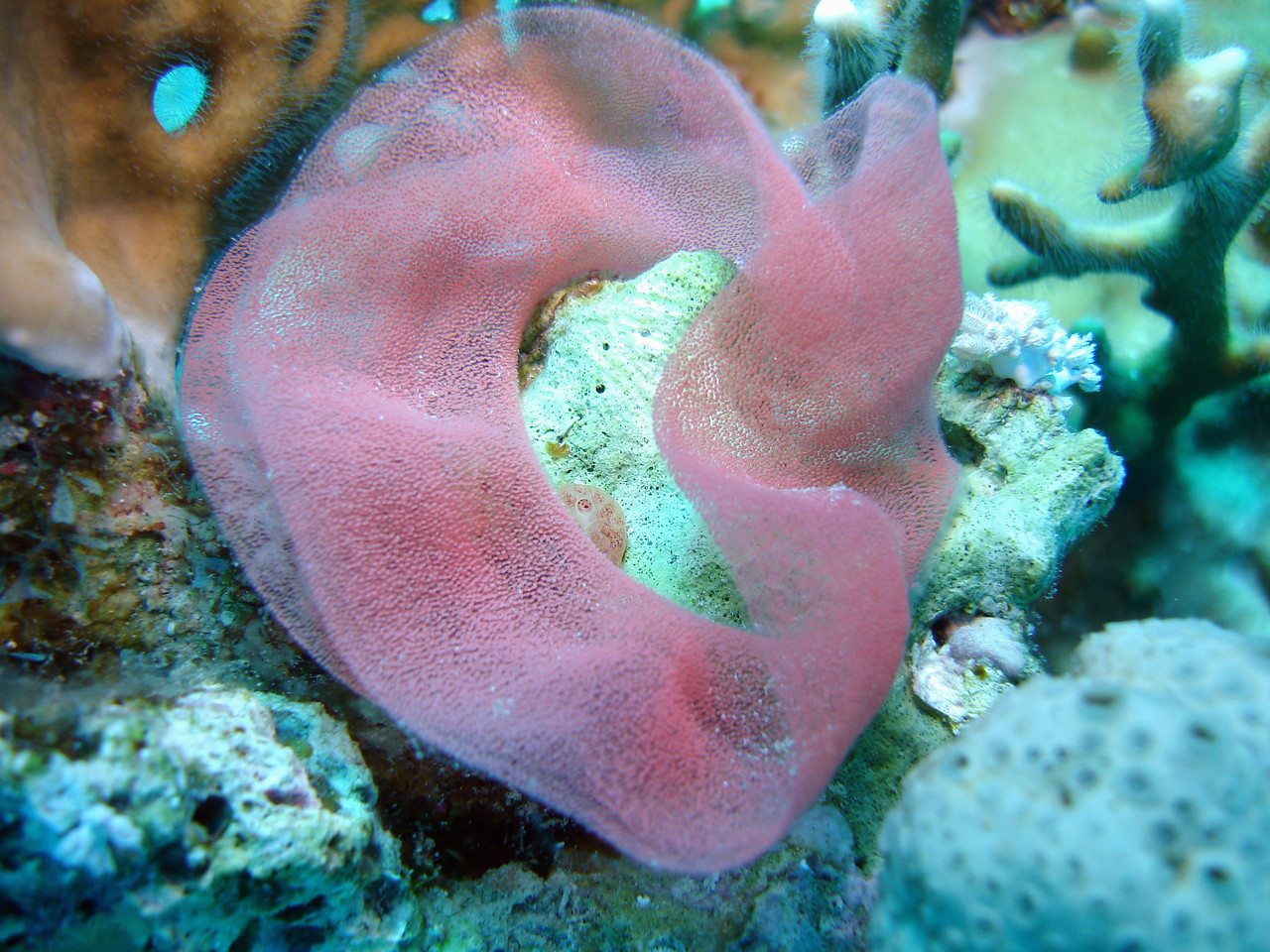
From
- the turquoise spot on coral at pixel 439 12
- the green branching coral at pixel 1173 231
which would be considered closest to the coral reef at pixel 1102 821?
the green branching coral at pixel 1173 231

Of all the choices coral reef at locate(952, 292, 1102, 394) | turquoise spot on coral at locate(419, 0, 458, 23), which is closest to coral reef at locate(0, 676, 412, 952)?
turquoise spot on coral at locate(419, 0, 458, 23)

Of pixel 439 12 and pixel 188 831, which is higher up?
pixel 439 12

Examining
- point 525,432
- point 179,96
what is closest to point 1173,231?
point 525,432

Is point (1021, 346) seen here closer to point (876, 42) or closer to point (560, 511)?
point (876, 42)

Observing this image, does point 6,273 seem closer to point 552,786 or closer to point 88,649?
point 88,649

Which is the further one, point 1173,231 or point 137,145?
point 1173,231

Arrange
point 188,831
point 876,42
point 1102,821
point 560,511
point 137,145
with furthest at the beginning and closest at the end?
point 876,42 → point 137,145 → point 560,511 → point 188,831 → point 1102,821

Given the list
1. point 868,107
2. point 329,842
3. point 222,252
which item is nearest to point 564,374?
point 222,252
